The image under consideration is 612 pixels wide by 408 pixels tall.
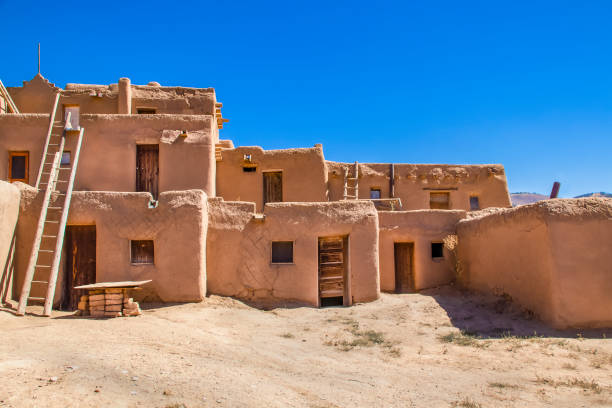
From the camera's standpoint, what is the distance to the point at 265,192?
17.2 metres

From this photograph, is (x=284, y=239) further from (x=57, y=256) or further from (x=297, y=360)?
(x=57, y=256)

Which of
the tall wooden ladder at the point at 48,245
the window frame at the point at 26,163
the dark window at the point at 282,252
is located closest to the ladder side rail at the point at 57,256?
the tall wooden ladder at the point at 48,245

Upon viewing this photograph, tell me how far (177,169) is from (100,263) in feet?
11.7

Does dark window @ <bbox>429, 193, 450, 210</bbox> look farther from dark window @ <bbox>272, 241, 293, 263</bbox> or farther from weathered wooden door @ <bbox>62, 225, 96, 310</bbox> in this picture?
weathered wooden door @ <bbox>62, 225, 96, 310</bbox>

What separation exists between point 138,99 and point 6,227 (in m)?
7.25

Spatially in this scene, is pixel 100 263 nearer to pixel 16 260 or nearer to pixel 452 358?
pixel 16 260

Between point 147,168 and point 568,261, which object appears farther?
point 147,168

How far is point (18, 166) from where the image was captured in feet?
42.4

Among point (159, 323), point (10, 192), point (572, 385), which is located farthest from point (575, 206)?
point (10, 192)

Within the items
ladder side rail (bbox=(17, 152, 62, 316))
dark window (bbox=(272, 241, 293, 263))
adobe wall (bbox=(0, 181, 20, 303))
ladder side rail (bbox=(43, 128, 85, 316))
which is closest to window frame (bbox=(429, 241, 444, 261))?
dark window (bbox=(272, 241, 293, 263))

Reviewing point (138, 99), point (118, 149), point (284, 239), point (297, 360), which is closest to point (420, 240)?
point (284, 239)

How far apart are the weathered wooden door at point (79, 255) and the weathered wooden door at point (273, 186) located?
7.32 meters

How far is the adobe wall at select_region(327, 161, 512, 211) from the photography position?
18906 millimetres

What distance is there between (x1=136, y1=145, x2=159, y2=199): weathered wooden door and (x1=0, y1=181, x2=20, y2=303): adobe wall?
3.40 meters
